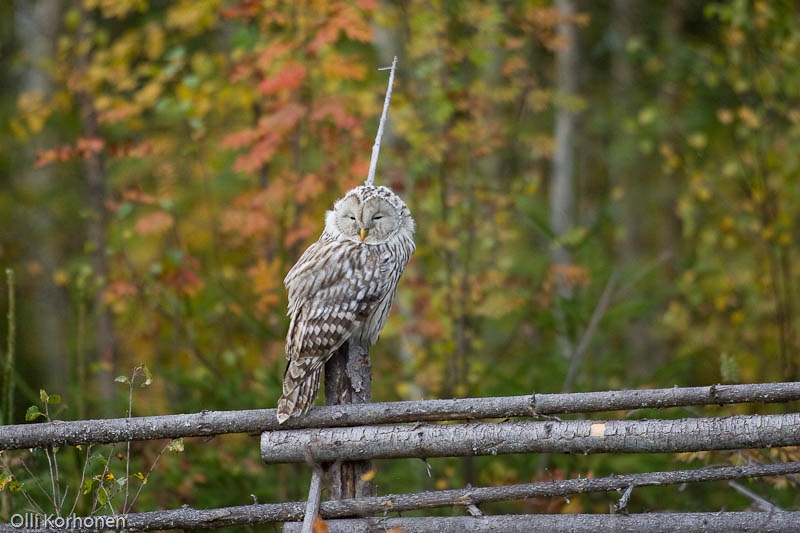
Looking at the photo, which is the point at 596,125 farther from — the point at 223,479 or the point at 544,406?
the point at 544,406

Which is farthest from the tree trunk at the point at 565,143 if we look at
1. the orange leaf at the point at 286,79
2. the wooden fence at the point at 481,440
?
the wooden fence at the point at 481,440

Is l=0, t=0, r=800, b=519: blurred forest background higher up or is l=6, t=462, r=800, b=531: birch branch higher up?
l=0, t=0, r=800, b=519: blurred forest background

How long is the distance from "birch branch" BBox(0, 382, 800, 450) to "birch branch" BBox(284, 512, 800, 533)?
0.43 metres

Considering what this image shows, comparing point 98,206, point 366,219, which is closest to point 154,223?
point 98,206

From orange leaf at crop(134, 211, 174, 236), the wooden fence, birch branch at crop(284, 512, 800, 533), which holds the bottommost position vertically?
birch branch at crop(284, 512, 800, 533)

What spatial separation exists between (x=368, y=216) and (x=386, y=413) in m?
1.11

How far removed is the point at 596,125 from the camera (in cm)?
1162

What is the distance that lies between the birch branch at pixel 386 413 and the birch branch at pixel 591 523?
435 mm

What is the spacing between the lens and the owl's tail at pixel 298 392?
13.0 ft

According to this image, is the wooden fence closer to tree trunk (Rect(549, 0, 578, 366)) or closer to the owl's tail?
the owl's tail

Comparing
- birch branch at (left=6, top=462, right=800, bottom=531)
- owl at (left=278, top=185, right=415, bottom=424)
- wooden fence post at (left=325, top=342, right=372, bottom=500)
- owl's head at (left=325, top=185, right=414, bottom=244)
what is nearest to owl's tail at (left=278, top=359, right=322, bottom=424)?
owl at (left=278, top=185, right=415, bottom=424)

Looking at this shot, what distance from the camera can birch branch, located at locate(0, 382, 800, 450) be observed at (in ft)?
11.8

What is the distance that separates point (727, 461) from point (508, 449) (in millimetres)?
1463

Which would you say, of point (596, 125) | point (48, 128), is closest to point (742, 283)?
point (596, 125)
